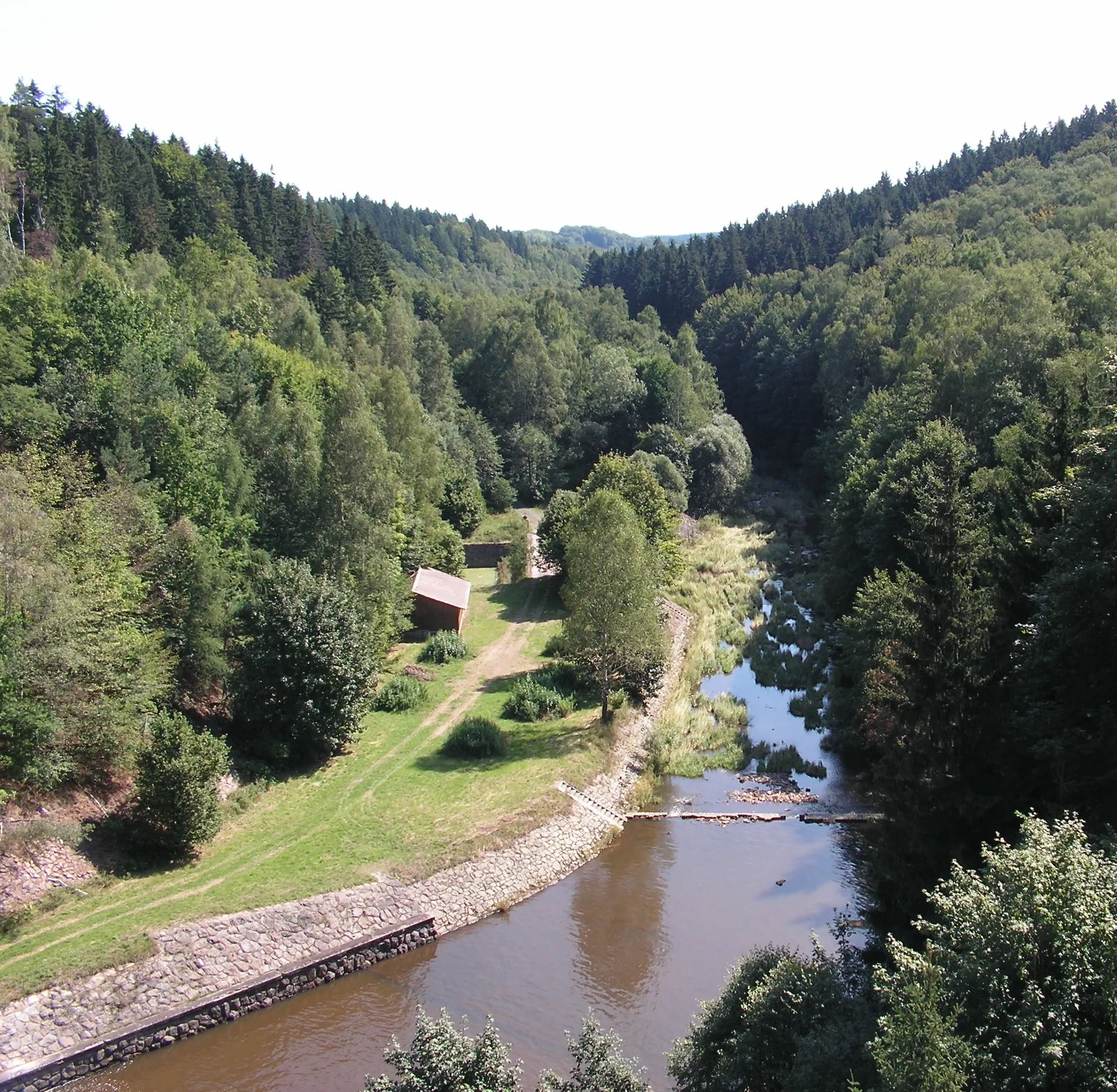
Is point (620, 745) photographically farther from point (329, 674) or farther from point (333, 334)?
point (333, 334)

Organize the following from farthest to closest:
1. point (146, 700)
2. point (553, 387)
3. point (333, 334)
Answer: point (553, 387)
point (333, 334)
point (146, 700)

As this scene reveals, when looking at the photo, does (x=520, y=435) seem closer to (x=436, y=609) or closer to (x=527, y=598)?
(x=527, y=598)

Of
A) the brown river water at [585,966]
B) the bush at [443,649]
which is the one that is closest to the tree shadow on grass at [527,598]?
the bush at [443,649]

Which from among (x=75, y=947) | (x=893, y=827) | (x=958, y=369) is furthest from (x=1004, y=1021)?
(x=958, y=369)

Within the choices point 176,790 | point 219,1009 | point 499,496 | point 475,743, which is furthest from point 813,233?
point 219,1009

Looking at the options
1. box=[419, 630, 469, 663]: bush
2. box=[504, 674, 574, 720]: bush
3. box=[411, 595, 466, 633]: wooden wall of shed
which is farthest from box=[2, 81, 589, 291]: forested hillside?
box=[504, 674, 574, 720]: bush

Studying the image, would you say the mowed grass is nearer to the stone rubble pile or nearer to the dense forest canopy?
the stone rubble pile

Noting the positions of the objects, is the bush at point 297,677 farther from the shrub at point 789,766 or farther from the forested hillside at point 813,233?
the forested hillside at point 813,233
